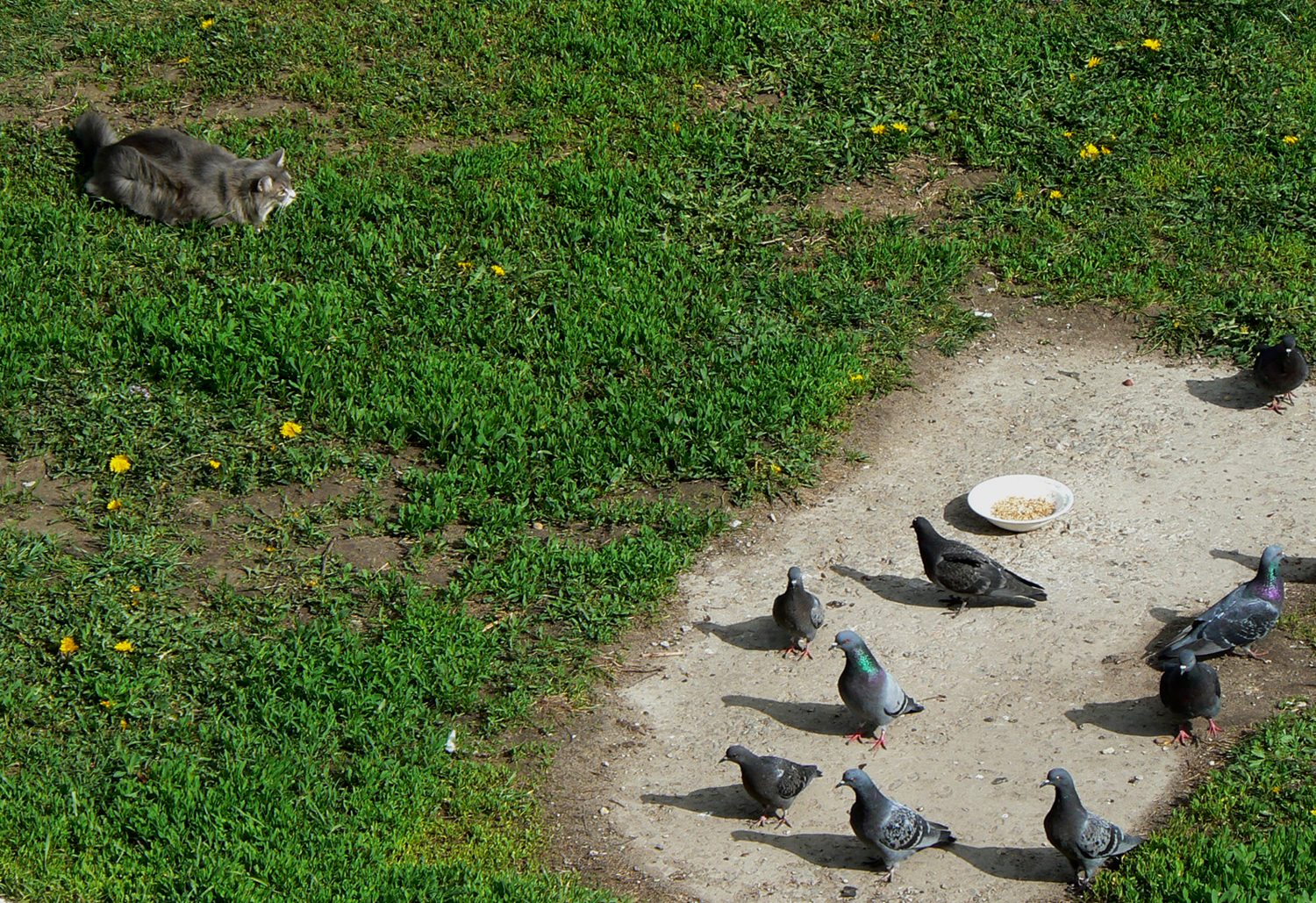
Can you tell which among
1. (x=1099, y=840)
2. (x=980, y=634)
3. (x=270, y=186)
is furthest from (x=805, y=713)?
(x=270, y=186)

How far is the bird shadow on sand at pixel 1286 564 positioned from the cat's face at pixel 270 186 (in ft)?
21.5

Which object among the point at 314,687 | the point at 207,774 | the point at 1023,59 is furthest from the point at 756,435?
the point at 1023,59

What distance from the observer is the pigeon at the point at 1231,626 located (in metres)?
6.21

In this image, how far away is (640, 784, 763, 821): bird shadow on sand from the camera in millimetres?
5746

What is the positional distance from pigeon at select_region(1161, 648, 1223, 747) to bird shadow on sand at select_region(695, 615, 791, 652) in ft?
5.98

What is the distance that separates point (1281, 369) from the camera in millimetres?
8008

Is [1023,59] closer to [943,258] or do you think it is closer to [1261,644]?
[943,258]

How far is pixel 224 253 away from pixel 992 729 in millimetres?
6049

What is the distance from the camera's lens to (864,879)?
5.37m

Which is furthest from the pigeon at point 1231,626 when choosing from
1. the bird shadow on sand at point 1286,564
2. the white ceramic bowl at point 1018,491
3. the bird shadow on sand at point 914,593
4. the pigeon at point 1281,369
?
the pigeon at point 1281,369

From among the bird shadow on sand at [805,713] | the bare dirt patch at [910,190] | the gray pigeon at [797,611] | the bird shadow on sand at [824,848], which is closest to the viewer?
the bird shadow on sand at [824,848]

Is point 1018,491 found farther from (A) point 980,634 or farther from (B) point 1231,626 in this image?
(B) point 1231,626

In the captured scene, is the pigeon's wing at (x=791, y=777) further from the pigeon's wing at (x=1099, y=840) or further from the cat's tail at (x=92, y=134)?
the cat's tail at (x=92, y=134)

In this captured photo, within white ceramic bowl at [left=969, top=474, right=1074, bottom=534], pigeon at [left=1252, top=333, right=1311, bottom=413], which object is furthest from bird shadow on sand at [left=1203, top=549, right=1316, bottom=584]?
pigeon at [left=1252, top=333, right=1311, bottom=413]
